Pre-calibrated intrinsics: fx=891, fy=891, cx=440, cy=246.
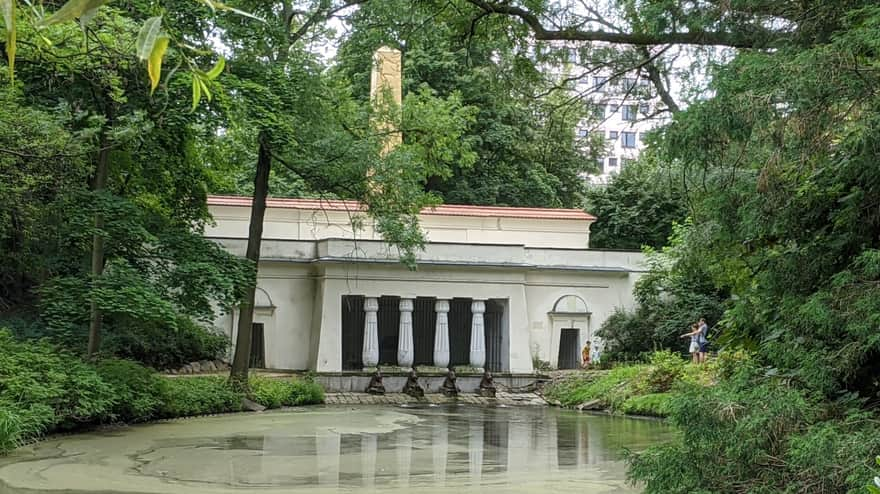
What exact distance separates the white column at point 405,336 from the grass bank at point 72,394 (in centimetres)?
877

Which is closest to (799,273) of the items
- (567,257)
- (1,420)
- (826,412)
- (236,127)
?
(826,412)

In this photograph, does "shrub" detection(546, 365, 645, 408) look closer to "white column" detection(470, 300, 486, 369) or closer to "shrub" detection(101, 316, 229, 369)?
"white column" detection(470, 300, 486, 369)

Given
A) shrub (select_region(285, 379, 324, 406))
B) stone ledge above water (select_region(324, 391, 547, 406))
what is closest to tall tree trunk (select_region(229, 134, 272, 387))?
shrub (select_region(285, 379, 324, 406))

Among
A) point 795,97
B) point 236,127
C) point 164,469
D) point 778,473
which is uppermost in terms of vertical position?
point 236,127

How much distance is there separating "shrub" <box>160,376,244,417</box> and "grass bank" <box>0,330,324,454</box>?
2cm

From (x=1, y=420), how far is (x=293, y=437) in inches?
172

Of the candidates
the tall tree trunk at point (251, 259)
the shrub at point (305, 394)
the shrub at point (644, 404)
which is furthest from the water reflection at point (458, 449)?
the tall tree trunk at point (251, 259)

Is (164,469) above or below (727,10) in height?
below

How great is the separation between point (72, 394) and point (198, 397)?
164 inches

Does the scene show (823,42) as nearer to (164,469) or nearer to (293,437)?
(164,469)

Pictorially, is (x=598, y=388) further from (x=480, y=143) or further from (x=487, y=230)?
(x=480, y=143)

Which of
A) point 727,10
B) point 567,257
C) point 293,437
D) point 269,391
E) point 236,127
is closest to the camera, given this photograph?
point 727,10

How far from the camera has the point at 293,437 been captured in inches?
538

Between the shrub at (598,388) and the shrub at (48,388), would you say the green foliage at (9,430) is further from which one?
the shrub at (598,388)
